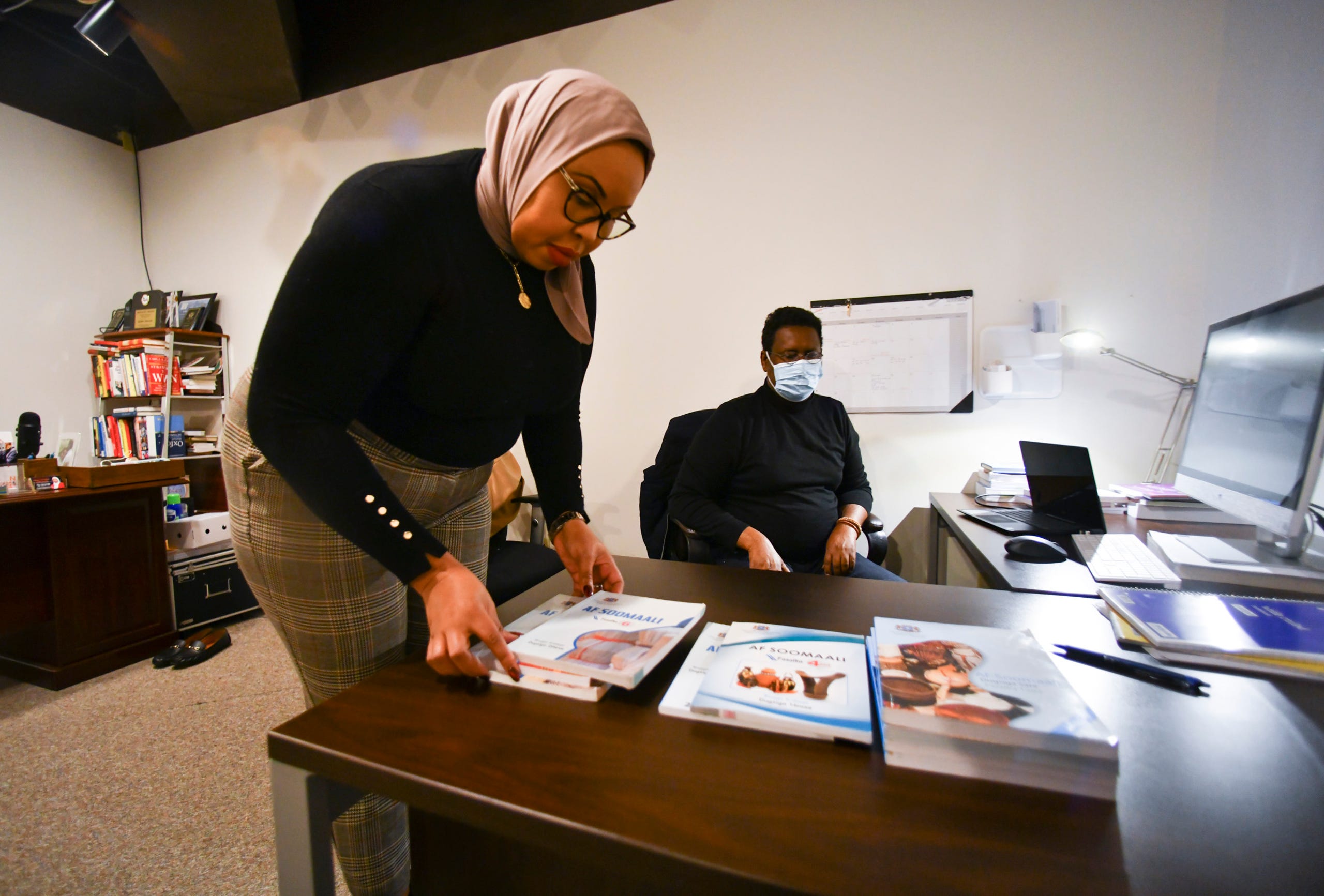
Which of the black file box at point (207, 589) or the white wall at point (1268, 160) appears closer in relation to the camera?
the white wall at point (1268, 160)

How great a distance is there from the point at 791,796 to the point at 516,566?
170 centimetres

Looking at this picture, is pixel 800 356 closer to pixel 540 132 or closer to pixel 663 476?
pixel 663 476

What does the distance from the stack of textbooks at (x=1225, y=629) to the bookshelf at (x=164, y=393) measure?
4.12 m

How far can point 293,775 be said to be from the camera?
55 cm

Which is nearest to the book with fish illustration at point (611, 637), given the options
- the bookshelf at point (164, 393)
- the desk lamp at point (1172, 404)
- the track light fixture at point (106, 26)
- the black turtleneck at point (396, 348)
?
the black turtleneck at point (396, 348)

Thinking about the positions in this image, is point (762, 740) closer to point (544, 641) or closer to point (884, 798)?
point (884, 798)

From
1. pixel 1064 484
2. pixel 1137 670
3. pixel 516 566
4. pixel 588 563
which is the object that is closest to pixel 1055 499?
pixel 1064 484

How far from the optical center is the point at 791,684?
24.1 inches

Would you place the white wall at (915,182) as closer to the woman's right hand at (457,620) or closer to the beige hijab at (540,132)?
the beige hijab at (540,132)

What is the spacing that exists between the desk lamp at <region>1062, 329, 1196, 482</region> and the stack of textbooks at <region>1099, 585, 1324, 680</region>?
1523mm

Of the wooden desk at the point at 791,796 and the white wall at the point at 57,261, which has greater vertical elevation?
the white wall at the point at 57,261

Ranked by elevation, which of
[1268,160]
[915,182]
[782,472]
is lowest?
[782,472]

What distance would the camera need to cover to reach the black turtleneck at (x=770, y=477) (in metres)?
1.91

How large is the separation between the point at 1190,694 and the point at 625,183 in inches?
36.2
